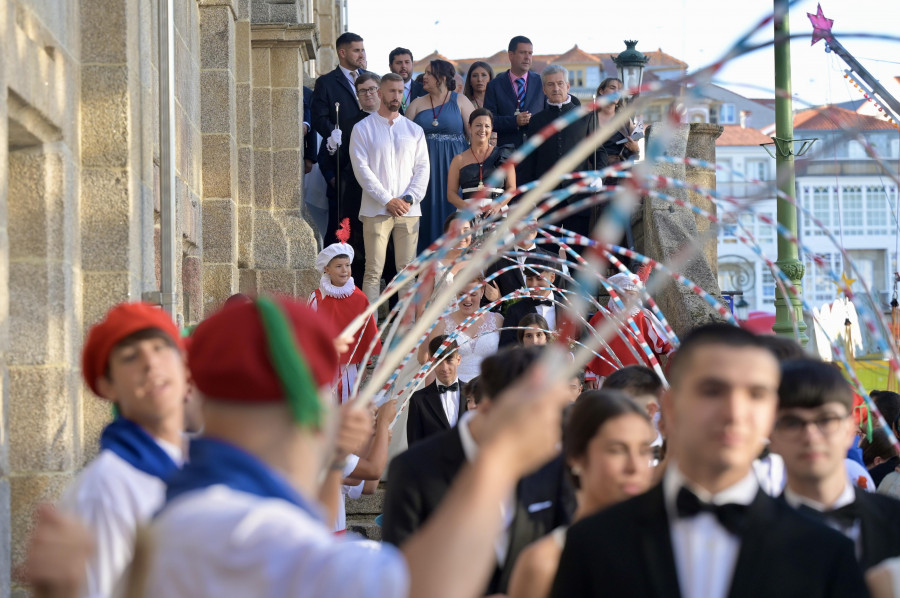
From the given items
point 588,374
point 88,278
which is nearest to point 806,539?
point 88,278

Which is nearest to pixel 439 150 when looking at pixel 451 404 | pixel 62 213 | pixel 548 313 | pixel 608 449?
pixel 548 313

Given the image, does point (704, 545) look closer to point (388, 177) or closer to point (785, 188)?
point (785, 188)

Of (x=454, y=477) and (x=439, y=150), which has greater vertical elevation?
(x=439, y=150)

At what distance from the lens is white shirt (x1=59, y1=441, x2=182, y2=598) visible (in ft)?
10.6

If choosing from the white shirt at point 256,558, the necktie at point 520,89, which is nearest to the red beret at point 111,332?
the white shirt at point 256,558

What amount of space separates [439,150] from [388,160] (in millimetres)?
1015

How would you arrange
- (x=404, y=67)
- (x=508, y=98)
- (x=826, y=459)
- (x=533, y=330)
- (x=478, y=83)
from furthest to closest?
(x=404, y=67) → (x=478, y=83) → (x=508, y=98) → (x=533, y=330) → (x=826, y=459)

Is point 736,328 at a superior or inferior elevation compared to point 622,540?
superior

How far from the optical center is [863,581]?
300cm

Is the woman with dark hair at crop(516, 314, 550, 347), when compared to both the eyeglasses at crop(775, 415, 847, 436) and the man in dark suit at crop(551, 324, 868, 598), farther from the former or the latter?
the man in dark suit at crop(551, 324, 868, 598)

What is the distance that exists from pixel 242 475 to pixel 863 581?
1.57 metres

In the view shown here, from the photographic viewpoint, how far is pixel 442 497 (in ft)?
13.6

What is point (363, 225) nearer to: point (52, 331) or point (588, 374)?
point (588, 374)

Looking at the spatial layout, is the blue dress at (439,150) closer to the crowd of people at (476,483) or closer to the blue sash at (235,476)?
the crowd of people at (476,483)
